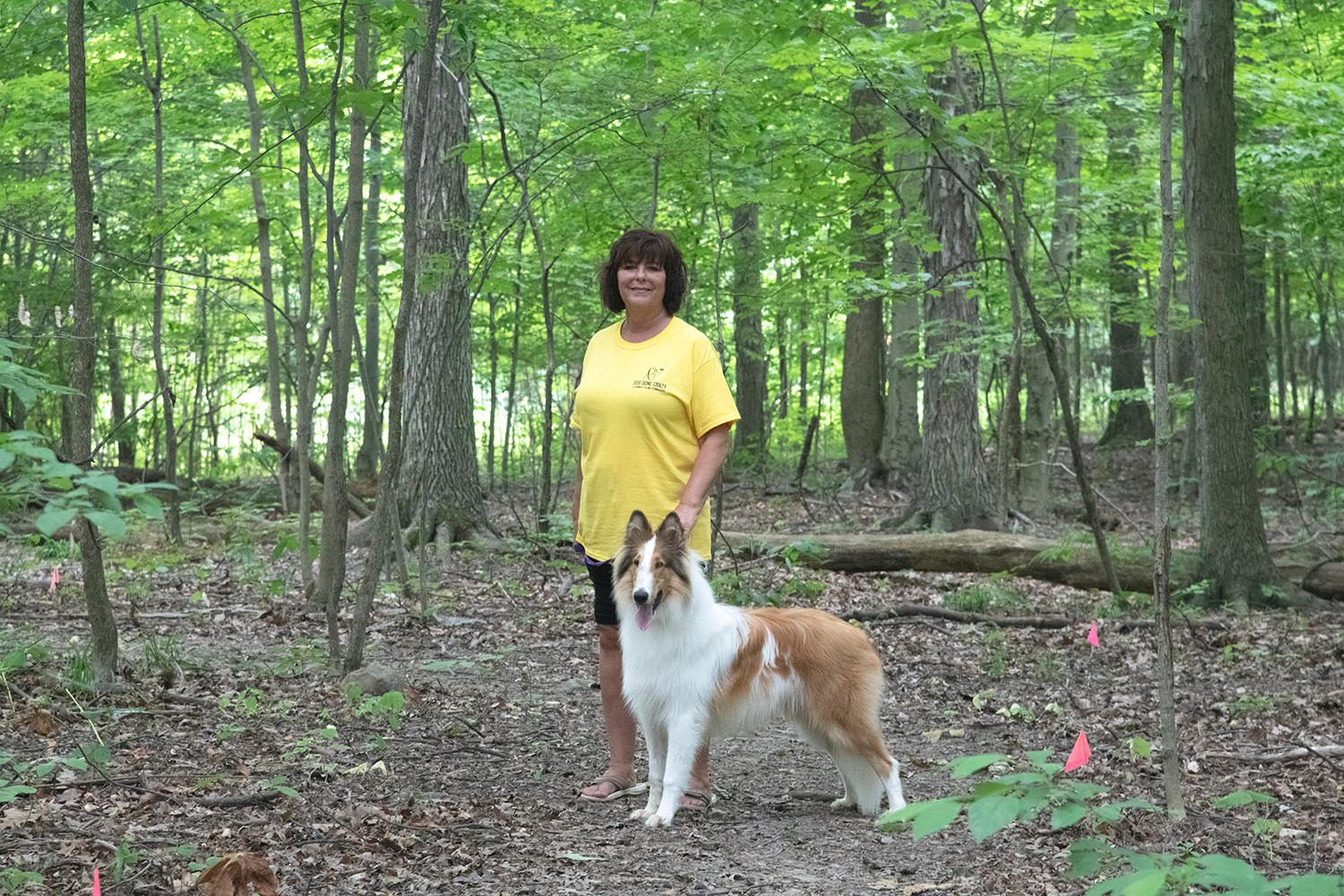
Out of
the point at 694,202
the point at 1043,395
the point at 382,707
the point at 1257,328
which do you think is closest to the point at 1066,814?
the point at 382,707

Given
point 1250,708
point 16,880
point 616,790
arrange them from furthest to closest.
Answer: point 1250,708 → point 616,790 → point 16,880

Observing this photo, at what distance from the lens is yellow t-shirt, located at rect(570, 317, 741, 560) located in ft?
14.4

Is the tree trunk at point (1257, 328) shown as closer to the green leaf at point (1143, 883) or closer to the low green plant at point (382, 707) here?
the low green plant at point (382, 707)

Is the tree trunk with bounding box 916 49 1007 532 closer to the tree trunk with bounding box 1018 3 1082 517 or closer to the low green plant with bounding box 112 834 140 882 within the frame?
the tree trunk with bounding box 1018 3 1082 517

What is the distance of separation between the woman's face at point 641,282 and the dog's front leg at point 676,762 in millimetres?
1725

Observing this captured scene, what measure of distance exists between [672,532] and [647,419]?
1.85 ft

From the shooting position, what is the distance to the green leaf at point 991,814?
74.7 inches

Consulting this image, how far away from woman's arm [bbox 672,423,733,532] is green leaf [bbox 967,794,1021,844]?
2.33 metres

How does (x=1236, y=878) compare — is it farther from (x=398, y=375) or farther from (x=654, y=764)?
(x=398, y=375)

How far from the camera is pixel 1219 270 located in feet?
26.3

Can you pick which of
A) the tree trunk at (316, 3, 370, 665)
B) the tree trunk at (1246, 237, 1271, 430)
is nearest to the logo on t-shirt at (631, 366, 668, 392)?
the tree trunk at (316, 3, 370, 665)

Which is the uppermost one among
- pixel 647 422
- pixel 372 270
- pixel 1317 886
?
pixel 372 270

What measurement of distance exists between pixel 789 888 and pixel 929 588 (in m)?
6.49

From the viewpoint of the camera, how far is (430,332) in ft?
34.8
